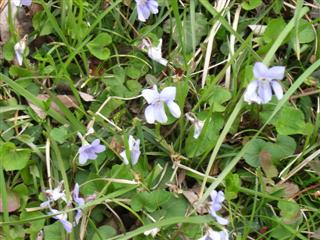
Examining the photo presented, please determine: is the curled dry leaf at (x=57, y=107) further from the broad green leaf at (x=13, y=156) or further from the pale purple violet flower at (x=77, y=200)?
the pale purple violet flower at (x=77, y=200)

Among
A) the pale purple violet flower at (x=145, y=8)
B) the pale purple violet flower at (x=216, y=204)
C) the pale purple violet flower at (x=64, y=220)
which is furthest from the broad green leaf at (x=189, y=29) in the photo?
the pale purple violet flower at (x=64, y=220)

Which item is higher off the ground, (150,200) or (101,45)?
(101,45)

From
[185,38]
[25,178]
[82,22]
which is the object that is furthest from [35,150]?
[185,38]

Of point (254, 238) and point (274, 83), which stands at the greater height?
point (274, 83)

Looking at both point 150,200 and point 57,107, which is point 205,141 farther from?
point 57,107

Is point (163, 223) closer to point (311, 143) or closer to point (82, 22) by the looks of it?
point (311, 143)

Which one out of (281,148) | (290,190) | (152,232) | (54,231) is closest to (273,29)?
(281,148)
